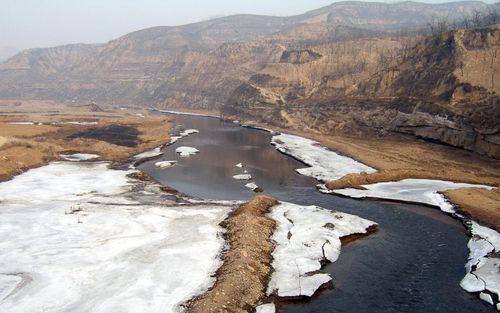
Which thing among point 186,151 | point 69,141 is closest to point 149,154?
point 186,151

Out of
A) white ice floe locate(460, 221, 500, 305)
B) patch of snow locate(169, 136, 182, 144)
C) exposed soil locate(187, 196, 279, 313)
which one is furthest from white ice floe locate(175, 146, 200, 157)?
white ice floe locate(460, 221, 500, 305)

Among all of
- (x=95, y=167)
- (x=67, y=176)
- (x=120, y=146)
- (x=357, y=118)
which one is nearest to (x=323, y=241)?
Answer: (x=67, y=176)

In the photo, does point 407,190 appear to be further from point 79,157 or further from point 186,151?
point 79,157

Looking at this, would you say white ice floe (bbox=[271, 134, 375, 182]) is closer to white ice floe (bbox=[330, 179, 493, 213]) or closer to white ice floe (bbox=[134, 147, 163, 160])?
white ice floe (bbox=[330, 179, 493, 213])

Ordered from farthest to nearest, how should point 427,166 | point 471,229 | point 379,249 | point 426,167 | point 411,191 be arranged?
point 427,166, point 426,167, point 411,191, point 471,229, point 379,249

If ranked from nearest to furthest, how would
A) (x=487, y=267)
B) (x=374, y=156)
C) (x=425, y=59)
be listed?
1. (x=487, y=267)
2. (x=374, y=156)
3. (x=425, y=59)

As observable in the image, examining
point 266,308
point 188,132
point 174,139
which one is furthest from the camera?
point 188,132

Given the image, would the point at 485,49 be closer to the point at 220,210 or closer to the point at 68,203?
the point at 220,210
